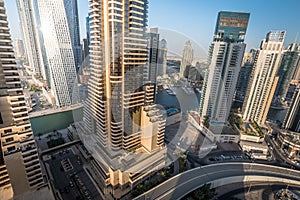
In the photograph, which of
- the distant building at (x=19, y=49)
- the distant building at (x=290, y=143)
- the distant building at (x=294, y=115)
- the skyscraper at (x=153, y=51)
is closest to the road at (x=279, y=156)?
the distant building at (x=290, y=143)

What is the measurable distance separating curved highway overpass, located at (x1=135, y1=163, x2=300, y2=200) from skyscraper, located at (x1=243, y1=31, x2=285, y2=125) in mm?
9535

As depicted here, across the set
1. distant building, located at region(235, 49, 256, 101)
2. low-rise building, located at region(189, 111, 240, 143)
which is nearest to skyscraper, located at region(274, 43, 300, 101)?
distant building, located at region(235, 49, 256, 101)

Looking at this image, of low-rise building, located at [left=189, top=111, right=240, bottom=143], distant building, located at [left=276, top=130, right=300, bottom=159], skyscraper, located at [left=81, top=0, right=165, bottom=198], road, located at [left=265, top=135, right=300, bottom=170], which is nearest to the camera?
skyscraper, located at [left=81, top=0, right=165, bottom=198]

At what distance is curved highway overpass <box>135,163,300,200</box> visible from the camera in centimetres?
984

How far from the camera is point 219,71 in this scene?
56.6 feet

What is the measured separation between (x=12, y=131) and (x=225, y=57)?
20.1 meters

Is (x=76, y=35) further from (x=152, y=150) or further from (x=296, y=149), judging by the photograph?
(x=296, y=149)

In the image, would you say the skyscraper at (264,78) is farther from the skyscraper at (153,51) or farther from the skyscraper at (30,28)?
the skyscraper at (30,28)

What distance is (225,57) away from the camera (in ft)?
55.7

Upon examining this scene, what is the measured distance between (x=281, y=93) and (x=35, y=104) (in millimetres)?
50840

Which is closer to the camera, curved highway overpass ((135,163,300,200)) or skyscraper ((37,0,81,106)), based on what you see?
curved highway overpass ((135,163,300,200))

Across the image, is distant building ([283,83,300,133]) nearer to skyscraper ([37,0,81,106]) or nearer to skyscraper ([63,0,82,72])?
skyscraper ([37,0,81,106])

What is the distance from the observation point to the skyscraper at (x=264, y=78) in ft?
60.2

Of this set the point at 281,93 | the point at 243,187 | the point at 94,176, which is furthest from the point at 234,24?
the point at 281,93
